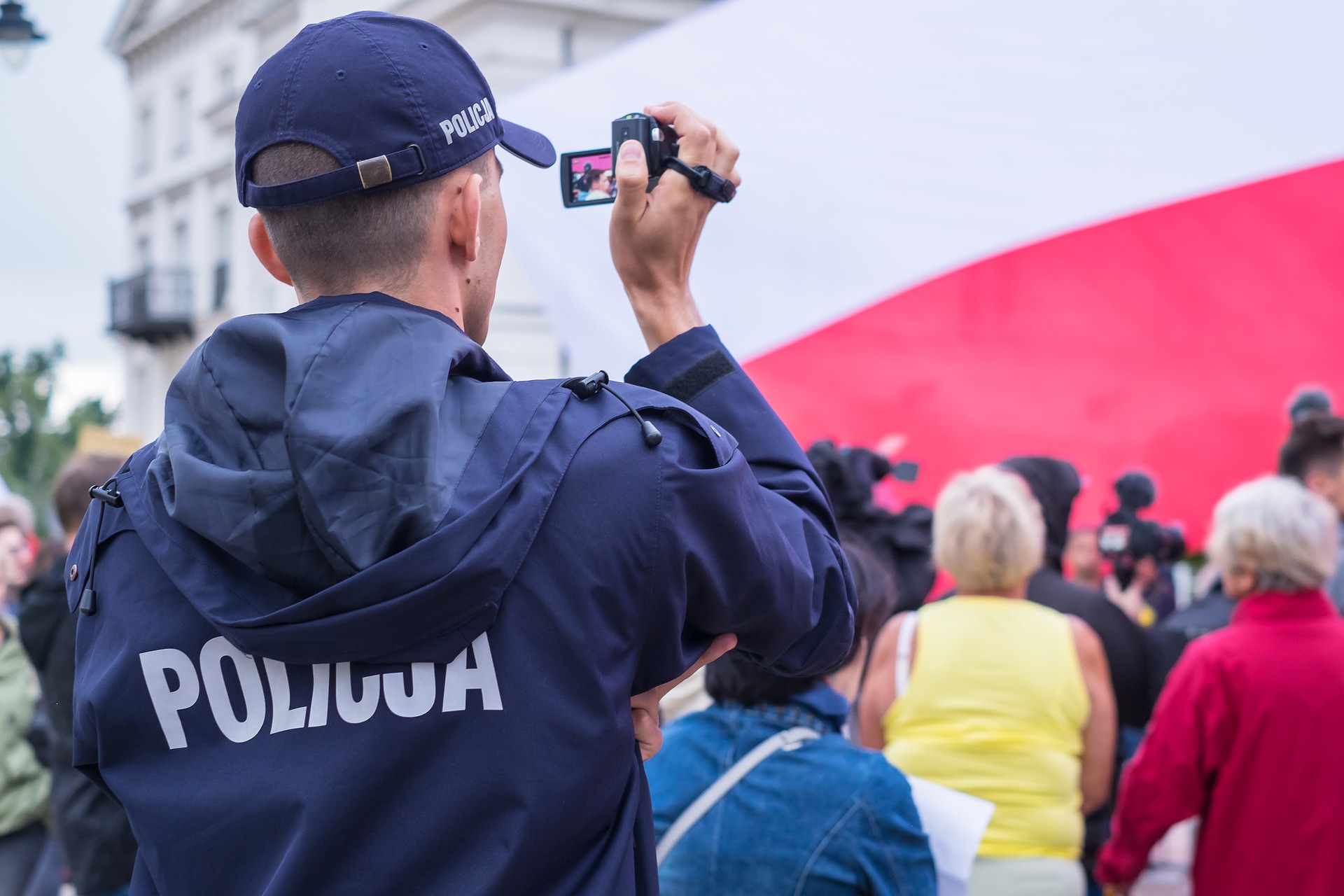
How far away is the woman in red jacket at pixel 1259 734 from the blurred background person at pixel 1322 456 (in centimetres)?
75

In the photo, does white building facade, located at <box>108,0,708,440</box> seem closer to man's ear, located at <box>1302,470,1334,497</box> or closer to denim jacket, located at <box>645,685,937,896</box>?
man's ear, located at <box>1302,470,1334,497</box>

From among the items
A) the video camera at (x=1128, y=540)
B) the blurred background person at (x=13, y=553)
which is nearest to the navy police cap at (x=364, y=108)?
the blurred background person at (x=13, y=553)

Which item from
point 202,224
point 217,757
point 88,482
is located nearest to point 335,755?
point 217,757

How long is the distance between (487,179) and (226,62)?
24981 mm

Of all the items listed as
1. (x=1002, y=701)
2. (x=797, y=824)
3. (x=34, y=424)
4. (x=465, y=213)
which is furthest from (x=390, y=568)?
(x=34, y=424)

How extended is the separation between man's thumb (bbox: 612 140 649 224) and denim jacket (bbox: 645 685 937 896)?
1.32 metres

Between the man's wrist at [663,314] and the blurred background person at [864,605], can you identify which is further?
the blurred background person at [864,605]

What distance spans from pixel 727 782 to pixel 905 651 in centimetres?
135

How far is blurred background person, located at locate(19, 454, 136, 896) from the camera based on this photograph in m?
3.61

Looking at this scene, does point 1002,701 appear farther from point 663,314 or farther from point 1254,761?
point 663,314

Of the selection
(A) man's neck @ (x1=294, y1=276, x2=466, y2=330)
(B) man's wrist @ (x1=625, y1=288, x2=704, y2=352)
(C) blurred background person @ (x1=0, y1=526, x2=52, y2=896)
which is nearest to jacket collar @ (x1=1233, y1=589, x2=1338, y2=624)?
(B) man's wrist @ (x1=625, y1=288, x2=704, y2=352)

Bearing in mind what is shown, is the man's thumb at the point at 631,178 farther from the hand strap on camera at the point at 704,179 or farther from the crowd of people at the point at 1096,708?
the crowd of people at the point at 1096,708

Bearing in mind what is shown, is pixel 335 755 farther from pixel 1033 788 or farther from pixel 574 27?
pixel 574 27

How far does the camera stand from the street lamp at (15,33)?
6195 mm
